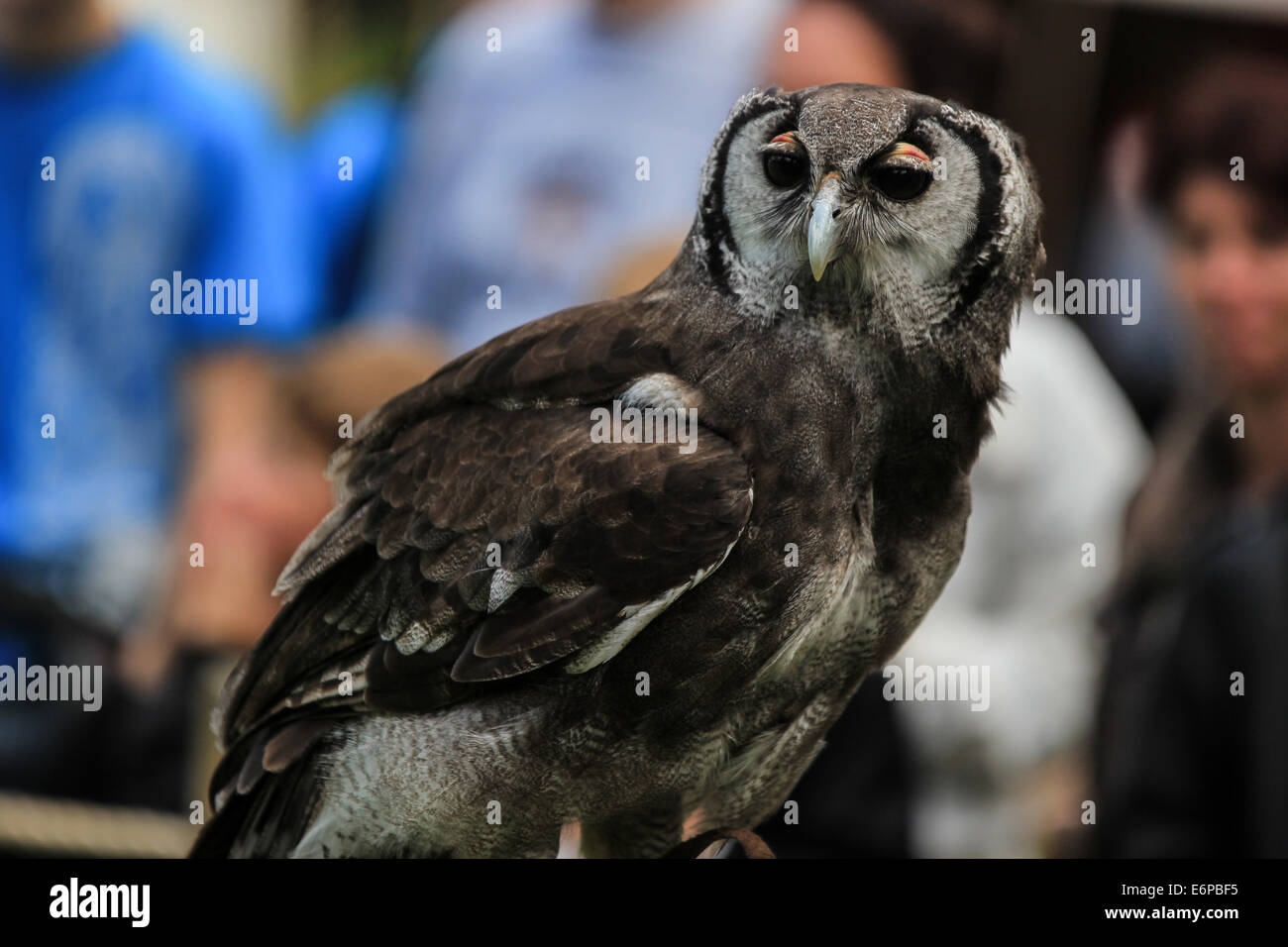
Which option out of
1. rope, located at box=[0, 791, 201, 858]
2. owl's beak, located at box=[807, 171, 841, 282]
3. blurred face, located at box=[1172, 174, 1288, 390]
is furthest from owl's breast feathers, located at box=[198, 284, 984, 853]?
blurred face, located at box=[1172, 174, 1288, 390]

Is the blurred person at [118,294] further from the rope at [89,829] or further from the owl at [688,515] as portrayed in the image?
the owl at [688,515]

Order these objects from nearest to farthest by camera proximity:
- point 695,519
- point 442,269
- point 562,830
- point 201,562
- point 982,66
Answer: point 695,519, point 562,830, point 982,66, point 201,562, point 442,269

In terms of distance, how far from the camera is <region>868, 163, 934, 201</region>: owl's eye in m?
1.37

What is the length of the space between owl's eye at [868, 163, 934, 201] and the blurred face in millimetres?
1840

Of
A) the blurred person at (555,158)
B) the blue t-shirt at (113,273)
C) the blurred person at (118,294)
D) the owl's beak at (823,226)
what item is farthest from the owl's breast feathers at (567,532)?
the blue t-shirt at (113,273)

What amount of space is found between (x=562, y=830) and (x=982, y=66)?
186cm

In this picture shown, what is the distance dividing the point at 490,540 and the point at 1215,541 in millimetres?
1697

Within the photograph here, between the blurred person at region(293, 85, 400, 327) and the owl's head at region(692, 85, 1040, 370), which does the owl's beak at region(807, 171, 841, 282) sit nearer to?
the owl's head at region(692, 85, 1040, 370)

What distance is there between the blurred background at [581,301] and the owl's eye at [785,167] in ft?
3.50

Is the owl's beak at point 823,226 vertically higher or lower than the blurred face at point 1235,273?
lower

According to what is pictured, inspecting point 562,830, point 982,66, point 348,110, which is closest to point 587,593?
point 562,830

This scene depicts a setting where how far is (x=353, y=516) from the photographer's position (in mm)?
1662

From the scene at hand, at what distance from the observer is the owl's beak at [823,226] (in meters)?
1.31
